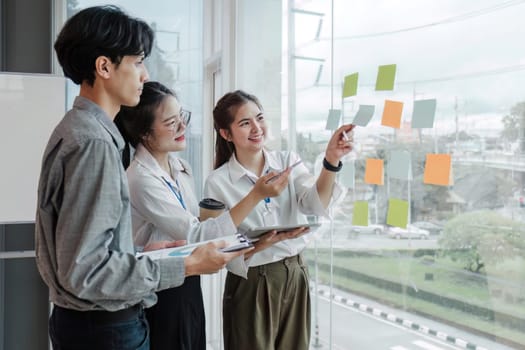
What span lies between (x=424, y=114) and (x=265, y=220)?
25.4 inches

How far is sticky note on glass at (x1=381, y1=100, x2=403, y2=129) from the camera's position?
155 centimetres

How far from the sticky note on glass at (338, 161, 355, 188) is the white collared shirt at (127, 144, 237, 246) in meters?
0.55

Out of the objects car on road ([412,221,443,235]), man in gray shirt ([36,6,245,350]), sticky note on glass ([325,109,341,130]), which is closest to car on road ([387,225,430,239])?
car on road ([412,221,443,235])

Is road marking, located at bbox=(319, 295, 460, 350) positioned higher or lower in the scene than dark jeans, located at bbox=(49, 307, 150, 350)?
lower

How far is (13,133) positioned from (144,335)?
90.6 inches

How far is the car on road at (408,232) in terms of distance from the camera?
1.47 metres

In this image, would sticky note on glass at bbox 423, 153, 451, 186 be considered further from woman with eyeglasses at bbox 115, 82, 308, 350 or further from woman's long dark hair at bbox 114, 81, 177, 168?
woman's long dark hair at bbox 114, 81, 177, 168

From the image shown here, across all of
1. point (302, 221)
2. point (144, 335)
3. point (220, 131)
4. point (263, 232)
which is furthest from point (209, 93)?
point (144, 335)

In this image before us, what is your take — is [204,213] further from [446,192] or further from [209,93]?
[209,93]

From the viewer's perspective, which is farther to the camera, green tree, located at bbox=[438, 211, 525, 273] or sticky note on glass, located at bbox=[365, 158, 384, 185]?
sticky note on glass, located at bbox=[365, 158, 384, 185]

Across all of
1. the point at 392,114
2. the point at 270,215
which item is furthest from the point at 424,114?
the point at 270,215

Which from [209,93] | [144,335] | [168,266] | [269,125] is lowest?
[144,335]

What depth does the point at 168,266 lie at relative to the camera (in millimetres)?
1067

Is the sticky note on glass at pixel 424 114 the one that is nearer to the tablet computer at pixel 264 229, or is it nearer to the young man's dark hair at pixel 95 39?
the tablet computer at pixel 264 229
